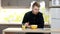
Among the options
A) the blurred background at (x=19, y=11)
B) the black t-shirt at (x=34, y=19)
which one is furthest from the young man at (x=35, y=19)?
the blurred background at (x=19, y=11)

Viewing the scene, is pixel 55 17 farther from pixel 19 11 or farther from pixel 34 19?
pixel 19 11

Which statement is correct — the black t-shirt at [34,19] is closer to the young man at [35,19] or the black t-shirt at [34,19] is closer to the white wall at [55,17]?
the young man at [35,19]

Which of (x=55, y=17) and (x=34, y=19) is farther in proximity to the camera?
(x=55, y=17)

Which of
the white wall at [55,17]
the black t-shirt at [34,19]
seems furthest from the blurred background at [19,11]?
the black t-shirt at [34,19]

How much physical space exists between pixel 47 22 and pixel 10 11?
112 cm

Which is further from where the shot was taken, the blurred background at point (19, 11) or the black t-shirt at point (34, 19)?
the blurred background at point (19, 11)

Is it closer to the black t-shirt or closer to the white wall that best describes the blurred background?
the white wall

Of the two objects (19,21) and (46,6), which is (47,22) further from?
(19,21)

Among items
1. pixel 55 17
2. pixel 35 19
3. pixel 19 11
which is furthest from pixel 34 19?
pixel 19 11

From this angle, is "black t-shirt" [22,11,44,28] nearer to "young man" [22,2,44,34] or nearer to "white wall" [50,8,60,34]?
"young man" [22,2,44,34]

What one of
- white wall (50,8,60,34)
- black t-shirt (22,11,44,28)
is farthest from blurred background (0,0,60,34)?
black t-shirt (22,11,44,28)

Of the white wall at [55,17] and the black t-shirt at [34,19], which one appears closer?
the black t-shirt at [34,19]

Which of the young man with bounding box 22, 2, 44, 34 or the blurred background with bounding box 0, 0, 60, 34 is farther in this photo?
the blurred background with bounding box 0, 0, 60, 34

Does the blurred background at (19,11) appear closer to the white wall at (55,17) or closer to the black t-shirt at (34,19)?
the white wall at (55,17)
